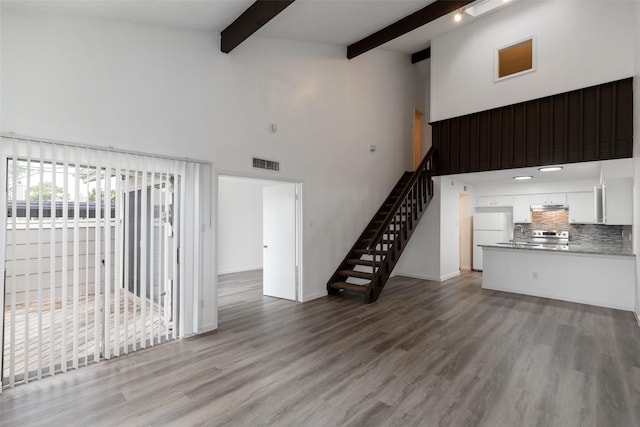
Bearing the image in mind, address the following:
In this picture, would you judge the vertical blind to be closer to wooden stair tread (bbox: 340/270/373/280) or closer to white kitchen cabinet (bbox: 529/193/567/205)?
wooden stair tread (bbox: 340/270/373/280)

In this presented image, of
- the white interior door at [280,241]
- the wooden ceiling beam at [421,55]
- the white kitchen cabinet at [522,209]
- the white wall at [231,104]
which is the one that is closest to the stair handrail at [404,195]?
the white wall at [231,104]

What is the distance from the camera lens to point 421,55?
7.92 meters

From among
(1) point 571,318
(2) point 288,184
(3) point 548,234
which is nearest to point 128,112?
(2) point 288,184

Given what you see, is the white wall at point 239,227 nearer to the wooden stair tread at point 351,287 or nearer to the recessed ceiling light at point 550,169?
the wooden stair tread at point 351,287

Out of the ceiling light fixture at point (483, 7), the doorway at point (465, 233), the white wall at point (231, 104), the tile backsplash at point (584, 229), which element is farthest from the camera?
the doorway at point (465, 233)

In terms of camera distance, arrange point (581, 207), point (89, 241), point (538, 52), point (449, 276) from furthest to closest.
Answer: point (449, 276)
point (581, 207)
point (538, 52)
point (89, 241)

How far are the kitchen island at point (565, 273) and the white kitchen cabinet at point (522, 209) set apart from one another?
6.72ft

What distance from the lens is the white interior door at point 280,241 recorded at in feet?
17.7

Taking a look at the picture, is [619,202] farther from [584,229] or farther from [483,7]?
[483,7]

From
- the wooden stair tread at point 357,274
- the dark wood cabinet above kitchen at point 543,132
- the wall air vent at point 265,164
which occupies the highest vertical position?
the dark wood cabinet above kitchen at point 543,132

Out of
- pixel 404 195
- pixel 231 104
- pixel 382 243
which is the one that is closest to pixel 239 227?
pixel 382 243

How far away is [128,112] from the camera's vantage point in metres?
3.31

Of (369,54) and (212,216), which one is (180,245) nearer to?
(212,216)

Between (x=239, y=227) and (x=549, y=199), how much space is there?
768 cm
